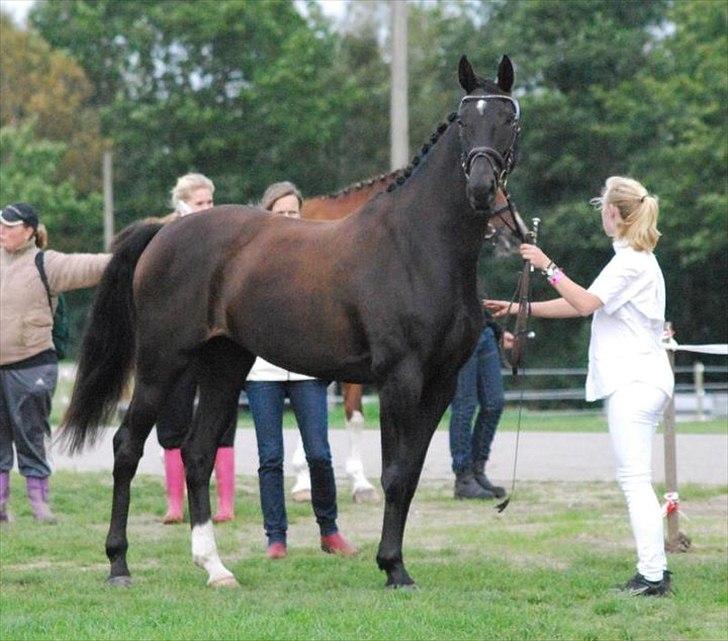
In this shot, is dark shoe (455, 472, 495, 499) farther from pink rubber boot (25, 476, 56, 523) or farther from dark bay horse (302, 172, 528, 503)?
pink rubber boot (25, 476, 56, 523)

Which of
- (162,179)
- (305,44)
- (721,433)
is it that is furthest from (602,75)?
(721,433)

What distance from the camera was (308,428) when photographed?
8414 mm

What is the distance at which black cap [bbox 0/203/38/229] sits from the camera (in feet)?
31.9

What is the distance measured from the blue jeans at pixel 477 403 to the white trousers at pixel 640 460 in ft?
13.6

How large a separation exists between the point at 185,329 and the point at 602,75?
112 feet

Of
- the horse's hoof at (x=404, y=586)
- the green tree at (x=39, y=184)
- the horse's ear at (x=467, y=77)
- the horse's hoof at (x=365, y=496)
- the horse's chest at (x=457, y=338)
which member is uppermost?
the green tree at (x=39, y=184)

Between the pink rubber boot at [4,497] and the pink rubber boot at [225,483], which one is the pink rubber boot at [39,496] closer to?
the pink rubber boot at [4,497]

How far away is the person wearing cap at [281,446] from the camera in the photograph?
27.7 feet

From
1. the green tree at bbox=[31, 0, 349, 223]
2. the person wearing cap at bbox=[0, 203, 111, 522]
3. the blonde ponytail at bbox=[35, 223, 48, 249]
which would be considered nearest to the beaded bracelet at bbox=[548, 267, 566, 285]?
the person wearing cap at bbox=[0, 203, 111, 522]

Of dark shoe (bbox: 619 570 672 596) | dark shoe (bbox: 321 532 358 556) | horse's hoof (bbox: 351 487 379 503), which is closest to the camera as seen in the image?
dark shoe (bbox: 619 570 672 596)

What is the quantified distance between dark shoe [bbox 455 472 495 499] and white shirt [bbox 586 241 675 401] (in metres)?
4.15

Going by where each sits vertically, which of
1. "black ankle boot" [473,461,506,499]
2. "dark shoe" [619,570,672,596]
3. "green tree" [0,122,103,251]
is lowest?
"black ankle boot" [473,461,506,499]

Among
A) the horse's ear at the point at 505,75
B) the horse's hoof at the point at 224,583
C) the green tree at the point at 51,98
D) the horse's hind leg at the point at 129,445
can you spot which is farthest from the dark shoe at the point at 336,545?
the green tree at the point at 51,98

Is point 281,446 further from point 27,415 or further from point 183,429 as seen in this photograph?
point 27,415
